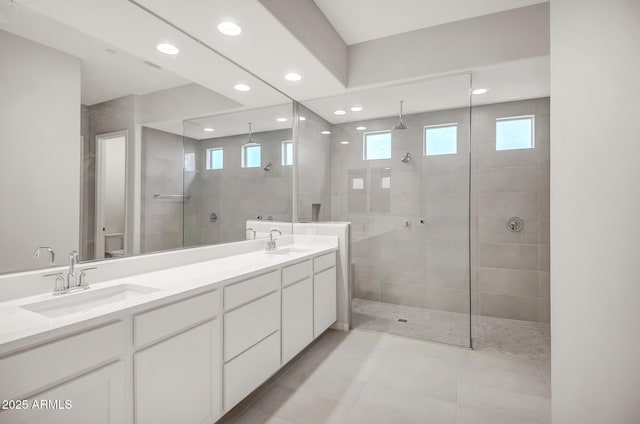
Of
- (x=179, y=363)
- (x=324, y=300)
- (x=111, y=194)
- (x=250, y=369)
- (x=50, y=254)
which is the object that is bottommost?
(x=250, y=369)

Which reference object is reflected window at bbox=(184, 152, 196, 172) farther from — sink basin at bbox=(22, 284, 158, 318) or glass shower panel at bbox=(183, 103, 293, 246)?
sink basin at bbox=(22, 284, 158, 318)

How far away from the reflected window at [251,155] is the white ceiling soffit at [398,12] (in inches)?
51.2

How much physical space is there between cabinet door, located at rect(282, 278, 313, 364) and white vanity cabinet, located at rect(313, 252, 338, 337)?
0.34 ft

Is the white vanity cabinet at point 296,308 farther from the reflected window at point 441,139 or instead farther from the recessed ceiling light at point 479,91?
the recessed ceiling light at point 479,91

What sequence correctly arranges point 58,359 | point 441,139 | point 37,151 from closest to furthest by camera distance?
point 58,359 < point 37,151 < point 441,139

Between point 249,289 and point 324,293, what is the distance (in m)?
1.18

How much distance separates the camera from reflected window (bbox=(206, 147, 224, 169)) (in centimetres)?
245

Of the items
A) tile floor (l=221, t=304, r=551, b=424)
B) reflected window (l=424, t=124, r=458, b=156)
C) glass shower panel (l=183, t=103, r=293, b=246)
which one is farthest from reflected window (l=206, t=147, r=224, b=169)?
reflected window (l=424, t=124, r=458, b=156)

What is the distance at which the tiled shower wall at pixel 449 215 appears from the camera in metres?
3.11

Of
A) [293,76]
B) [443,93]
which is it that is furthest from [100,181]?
[443,93]

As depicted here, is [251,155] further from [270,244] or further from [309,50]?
[309,50]

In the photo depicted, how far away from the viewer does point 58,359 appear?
1.03 metres

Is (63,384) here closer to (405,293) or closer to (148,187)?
(148,187)

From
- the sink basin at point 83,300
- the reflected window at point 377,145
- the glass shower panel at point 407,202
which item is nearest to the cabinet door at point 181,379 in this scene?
the sink basin at point 83,300
